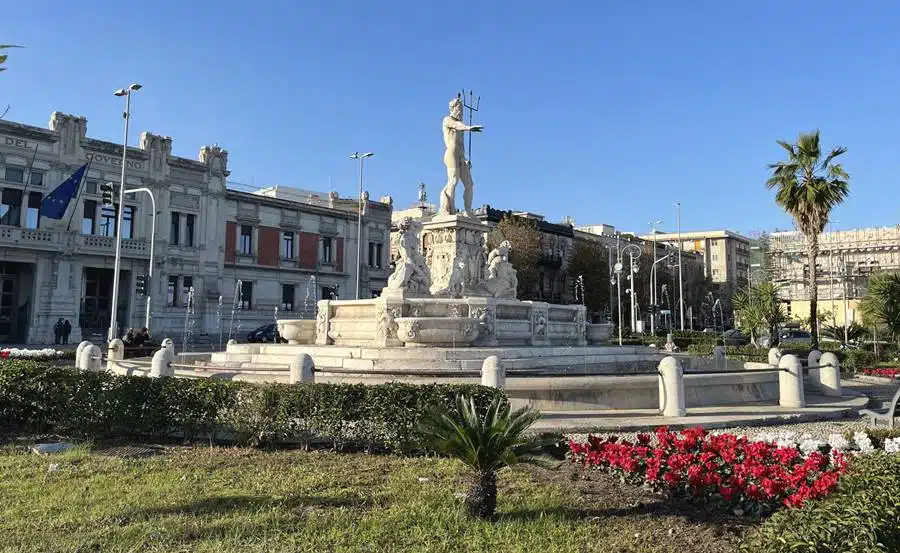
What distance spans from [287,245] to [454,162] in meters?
34.7

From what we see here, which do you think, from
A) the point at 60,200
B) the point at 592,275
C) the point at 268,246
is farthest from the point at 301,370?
the point at 592,275

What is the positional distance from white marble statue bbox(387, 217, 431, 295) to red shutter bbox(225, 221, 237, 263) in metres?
33.1

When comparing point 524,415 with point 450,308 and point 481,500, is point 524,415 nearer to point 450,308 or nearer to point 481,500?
point 481,500

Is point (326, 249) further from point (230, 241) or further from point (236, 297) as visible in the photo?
point (236, 297)

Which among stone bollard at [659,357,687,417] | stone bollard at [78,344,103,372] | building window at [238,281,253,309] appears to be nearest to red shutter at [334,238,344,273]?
building window at [238,281,253,309]

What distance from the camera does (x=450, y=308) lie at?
15.3 metres

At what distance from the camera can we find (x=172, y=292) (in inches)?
1715

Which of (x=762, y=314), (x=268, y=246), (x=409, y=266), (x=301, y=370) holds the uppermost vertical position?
(x=268, y=246)

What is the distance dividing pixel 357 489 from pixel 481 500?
1581mm

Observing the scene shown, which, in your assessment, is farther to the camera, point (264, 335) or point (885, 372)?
point (264, 335)

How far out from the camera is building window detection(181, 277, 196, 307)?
43531 millimetres

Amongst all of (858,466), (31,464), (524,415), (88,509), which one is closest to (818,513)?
(858,466)

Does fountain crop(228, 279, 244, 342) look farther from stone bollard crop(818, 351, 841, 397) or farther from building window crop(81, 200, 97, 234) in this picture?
stone bollard crop(818, 351, 841, 397)

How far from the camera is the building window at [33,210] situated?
3816 cm
